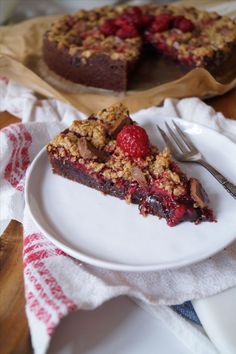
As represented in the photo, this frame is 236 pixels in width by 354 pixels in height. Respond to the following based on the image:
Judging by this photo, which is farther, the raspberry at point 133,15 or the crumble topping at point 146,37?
the raspberry at point 133,15

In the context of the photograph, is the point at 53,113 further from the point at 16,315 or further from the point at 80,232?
the point at 16,315

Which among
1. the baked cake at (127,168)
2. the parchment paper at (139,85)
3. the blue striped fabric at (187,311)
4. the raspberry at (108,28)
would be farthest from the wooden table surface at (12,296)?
the raspberry at (108,28)

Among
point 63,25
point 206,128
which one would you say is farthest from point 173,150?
point 63,25

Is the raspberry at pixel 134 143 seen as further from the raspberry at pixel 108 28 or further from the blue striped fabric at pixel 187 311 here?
the raspberry at pixel 108 28

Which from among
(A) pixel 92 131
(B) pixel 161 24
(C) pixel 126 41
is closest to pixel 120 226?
(A) pixel 92 131

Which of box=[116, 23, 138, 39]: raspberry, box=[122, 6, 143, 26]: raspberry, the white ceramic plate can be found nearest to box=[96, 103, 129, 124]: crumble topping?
the white ceramic plate

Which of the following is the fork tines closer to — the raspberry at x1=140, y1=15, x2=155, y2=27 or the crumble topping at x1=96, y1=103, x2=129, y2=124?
the crumble topping at x1=96, y1=103, x2=129, y2=124

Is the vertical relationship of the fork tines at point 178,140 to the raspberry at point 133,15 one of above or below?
above
